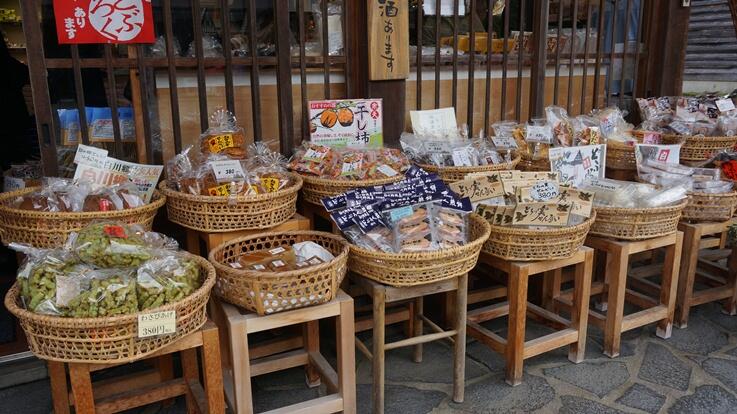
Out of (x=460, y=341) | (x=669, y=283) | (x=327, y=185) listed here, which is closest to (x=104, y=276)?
(x=327, y=185)

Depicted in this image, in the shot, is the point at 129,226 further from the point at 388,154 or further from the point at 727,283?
the point at 727,283

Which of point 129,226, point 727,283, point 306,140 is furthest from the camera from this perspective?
point 727,283

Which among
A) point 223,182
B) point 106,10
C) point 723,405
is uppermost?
point 106,10

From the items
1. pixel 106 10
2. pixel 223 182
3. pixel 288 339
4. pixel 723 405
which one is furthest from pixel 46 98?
pixel 723 405

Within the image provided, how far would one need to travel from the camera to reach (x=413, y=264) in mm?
2879

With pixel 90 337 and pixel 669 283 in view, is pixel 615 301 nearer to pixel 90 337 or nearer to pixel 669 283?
pixel 669 283

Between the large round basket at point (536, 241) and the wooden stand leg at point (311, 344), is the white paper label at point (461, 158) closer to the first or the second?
the large round basket at point (536, 241)

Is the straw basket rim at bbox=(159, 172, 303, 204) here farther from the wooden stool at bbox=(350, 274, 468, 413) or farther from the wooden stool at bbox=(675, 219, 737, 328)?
the wooden stool at bbox=(675, 219, 737, 328)

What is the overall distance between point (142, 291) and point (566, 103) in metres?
4.59

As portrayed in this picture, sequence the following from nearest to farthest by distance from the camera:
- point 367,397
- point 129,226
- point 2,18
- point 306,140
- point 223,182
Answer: point 129,226, point 223,182, point 367,397, point 306,140, point 2,18

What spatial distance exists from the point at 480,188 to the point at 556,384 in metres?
1.33

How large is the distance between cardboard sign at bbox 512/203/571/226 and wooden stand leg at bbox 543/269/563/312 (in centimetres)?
107

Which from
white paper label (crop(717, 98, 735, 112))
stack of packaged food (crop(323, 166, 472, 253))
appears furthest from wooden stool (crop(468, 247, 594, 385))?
white paper label (crop(717, 98, 735, 112))

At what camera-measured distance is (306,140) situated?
420 centimetres
